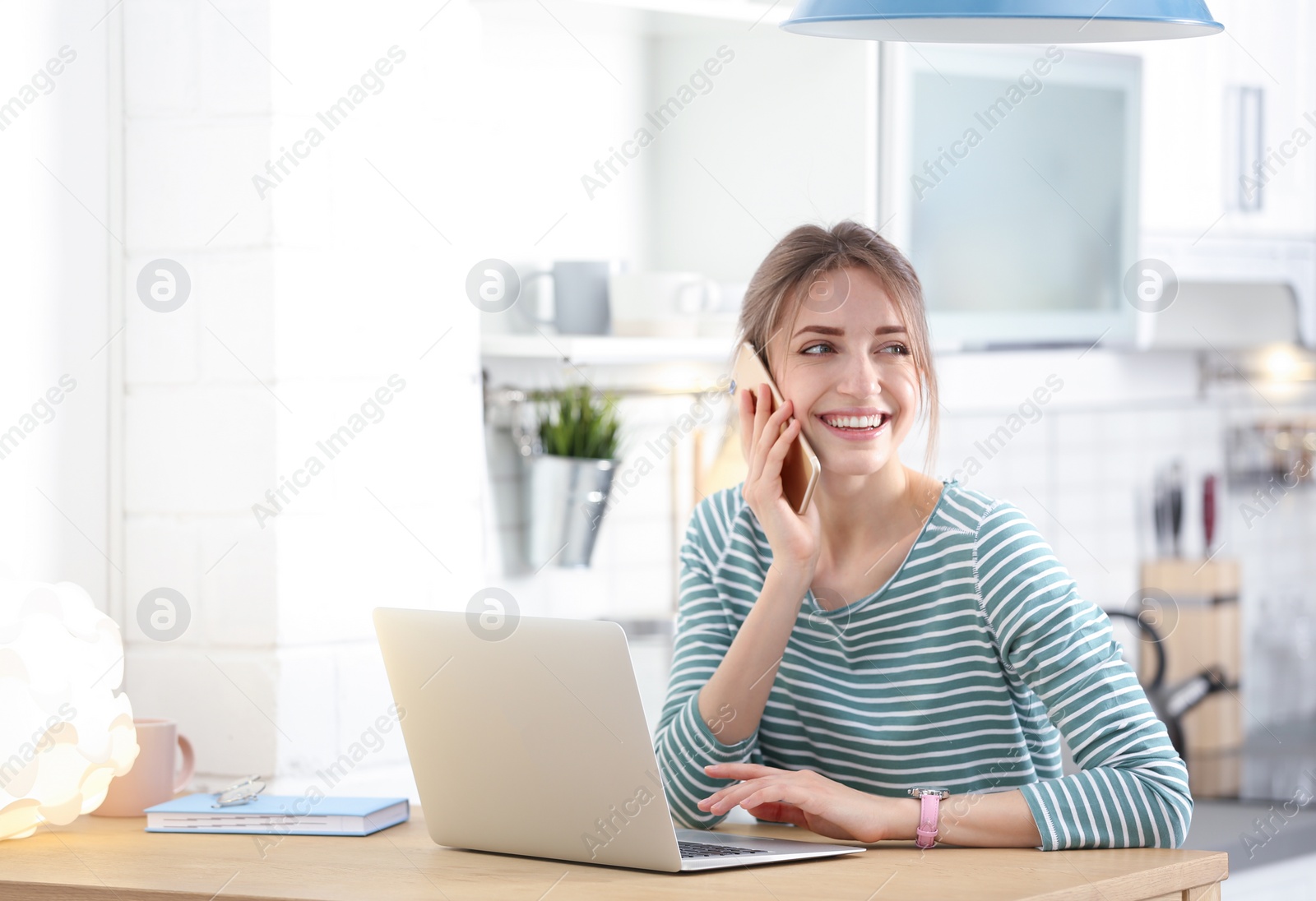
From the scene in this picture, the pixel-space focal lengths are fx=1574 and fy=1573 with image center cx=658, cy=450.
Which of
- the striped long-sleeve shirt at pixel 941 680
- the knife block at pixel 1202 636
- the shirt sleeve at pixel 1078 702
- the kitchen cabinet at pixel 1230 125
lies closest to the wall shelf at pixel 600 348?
the striped long-sleeve shirt at pixel 941 680

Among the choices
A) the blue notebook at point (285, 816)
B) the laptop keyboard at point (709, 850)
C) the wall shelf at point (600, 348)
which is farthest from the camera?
the wall shelf at point (600, 348)

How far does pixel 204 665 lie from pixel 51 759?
0.31 metres

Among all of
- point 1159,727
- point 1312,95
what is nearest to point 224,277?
point 1159,727

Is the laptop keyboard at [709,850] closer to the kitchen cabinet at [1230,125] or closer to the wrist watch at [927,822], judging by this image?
the wrist watch at [927,822]

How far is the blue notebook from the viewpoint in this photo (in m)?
1.45

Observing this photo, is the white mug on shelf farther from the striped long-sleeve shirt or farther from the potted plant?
the striped long-sleeve shirt

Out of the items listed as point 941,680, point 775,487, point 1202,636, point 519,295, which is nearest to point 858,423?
point 775,487

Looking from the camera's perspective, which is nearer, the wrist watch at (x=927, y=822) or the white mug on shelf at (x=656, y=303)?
the wrist watch at (x=927, y=822)

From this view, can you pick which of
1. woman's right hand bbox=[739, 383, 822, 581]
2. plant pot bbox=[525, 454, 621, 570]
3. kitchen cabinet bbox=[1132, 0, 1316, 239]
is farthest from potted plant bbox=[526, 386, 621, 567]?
kitchen cabinet bbox=[1132, 0, 1316, 239]

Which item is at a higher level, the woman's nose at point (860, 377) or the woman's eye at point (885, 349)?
the woman's eye at point (885, 349)

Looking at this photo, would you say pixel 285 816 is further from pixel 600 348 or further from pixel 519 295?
pixel 519 295

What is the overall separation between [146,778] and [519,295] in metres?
0.89

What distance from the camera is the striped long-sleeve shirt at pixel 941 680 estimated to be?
1.46 m

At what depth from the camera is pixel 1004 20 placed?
4.43ft
